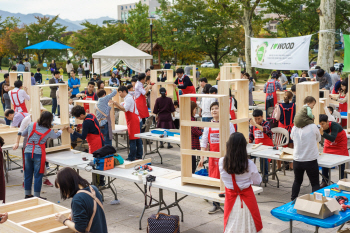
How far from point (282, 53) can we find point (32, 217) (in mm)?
12152

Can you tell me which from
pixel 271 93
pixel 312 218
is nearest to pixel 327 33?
pixel 271 93

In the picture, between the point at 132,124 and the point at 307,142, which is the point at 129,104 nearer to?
the point at 132,124

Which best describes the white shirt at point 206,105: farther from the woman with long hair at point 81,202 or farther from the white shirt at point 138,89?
the woman with long hair at point 81,202

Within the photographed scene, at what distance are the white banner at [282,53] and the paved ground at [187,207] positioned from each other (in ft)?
23.2

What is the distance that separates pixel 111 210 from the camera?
6609mm

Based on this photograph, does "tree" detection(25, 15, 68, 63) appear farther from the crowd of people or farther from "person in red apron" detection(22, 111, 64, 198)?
"person in red apron" detection(22, 111, 64, 198)

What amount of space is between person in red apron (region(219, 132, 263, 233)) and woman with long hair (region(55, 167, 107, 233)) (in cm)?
135

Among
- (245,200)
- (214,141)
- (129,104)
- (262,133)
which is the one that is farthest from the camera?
(129,104)

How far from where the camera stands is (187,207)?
6.60 m

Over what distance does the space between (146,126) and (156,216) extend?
A: 5.22 meters

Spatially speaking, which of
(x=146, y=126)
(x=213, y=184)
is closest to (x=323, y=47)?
(x=146, y=126)

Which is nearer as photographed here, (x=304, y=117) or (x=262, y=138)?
(x=304, y=117)

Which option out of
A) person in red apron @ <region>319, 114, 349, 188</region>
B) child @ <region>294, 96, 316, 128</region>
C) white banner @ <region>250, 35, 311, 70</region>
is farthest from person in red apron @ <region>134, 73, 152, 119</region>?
white banner @ <region>250, 35, 311, 70</region>

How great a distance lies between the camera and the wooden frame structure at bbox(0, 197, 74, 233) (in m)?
4.30
